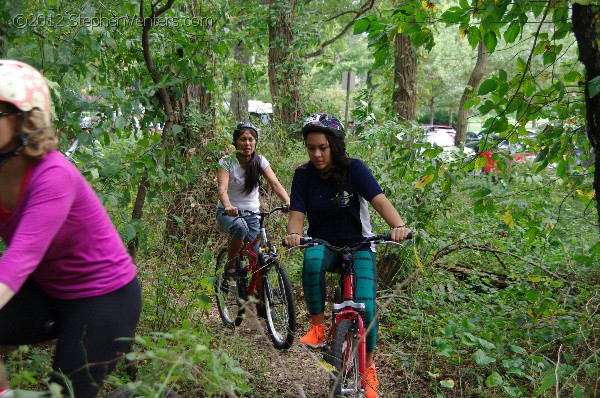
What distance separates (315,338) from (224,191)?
7.68 feet

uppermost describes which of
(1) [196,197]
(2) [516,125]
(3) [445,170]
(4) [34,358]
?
(2) [516,125]

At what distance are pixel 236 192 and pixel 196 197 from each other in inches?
64.3

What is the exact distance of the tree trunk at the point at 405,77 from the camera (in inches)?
444

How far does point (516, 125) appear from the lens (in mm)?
4824

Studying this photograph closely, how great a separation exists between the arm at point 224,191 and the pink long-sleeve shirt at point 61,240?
3.72 meters

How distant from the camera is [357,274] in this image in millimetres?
4223

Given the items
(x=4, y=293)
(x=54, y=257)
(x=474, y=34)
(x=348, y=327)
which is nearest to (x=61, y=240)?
(x=54, y=257)

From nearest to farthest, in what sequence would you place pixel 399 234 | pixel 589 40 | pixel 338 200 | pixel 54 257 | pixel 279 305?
pixel 54 257 < pixel 589 40 < pixel 399 234 < pixel 338 200 < pixel 279 305

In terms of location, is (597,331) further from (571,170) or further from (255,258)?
(255,258)

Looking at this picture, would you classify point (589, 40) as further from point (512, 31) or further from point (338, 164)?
point (338, 164)

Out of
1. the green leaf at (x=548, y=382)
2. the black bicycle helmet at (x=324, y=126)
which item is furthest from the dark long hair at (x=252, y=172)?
the green leaf at (x=548, y=382)

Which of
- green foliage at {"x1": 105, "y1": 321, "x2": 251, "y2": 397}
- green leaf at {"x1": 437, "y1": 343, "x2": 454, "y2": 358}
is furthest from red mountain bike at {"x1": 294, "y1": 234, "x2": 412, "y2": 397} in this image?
green foliage at {"x1": 105, "y1": 321, "x2": 251, "y2": 397}

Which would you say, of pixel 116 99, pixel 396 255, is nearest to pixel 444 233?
pixel 396 255

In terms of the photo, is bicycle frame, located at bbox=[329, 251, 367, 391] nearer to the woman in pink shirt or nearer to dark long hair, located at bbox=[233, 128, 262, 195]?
the woman in pink shirt
